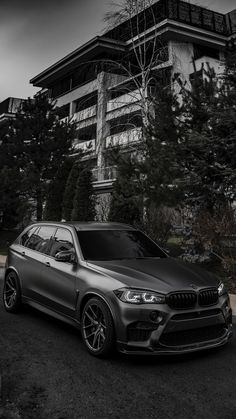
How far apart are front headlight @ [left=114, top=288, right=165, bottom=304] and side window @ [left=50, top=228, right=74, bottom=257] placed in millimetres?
1445

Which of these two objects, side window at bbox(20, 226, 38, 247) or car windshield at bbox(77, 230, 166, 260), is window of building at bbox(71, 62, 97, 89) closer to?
side window at bbox(20, 226, 38, 247)

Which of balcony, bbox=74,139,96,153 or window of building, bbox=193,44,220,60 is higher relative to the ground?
window of building, bbox=193,44,220,60

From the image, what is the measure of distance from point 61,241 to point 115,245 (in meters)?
0.85

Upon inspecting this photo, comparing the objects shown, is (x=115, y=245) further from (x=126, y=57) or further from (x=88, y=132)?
(x=88, y=132)

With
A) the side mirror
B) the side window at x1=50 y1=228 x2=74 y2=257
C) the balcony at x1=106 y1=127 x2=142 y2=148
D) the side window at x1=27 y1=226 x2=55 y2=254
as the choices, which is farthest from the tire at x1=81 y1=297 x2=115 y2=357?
the balcony at x1=106 y1=127 x2=142 y2=148

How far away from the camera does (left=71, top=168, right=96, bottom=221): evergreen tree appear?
729 inches

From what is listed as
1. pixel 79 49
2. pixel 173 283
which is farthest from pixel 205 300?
pixel 79 49

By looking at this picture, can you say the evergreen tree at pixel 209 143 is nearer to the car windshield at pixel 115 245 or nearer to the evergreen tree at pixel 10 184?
the car windshield at pixel 115 245

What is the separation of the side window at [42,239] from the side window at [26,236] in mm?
116

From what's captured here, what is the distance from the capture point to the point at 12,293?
709cm

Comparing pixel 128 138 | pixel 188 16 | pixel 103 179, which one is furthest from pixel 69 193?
pixel 188 16

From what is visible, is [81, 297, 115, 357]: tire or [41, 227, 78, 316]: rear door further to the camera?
[41, 227, 78, 316]: rear door

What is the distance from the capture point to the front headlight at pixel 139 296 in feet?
15.0

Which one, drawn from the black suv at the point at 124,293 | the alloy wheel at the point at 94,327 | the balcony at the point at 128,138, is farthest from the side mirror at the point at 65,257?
the balcony at the point at 128,138
